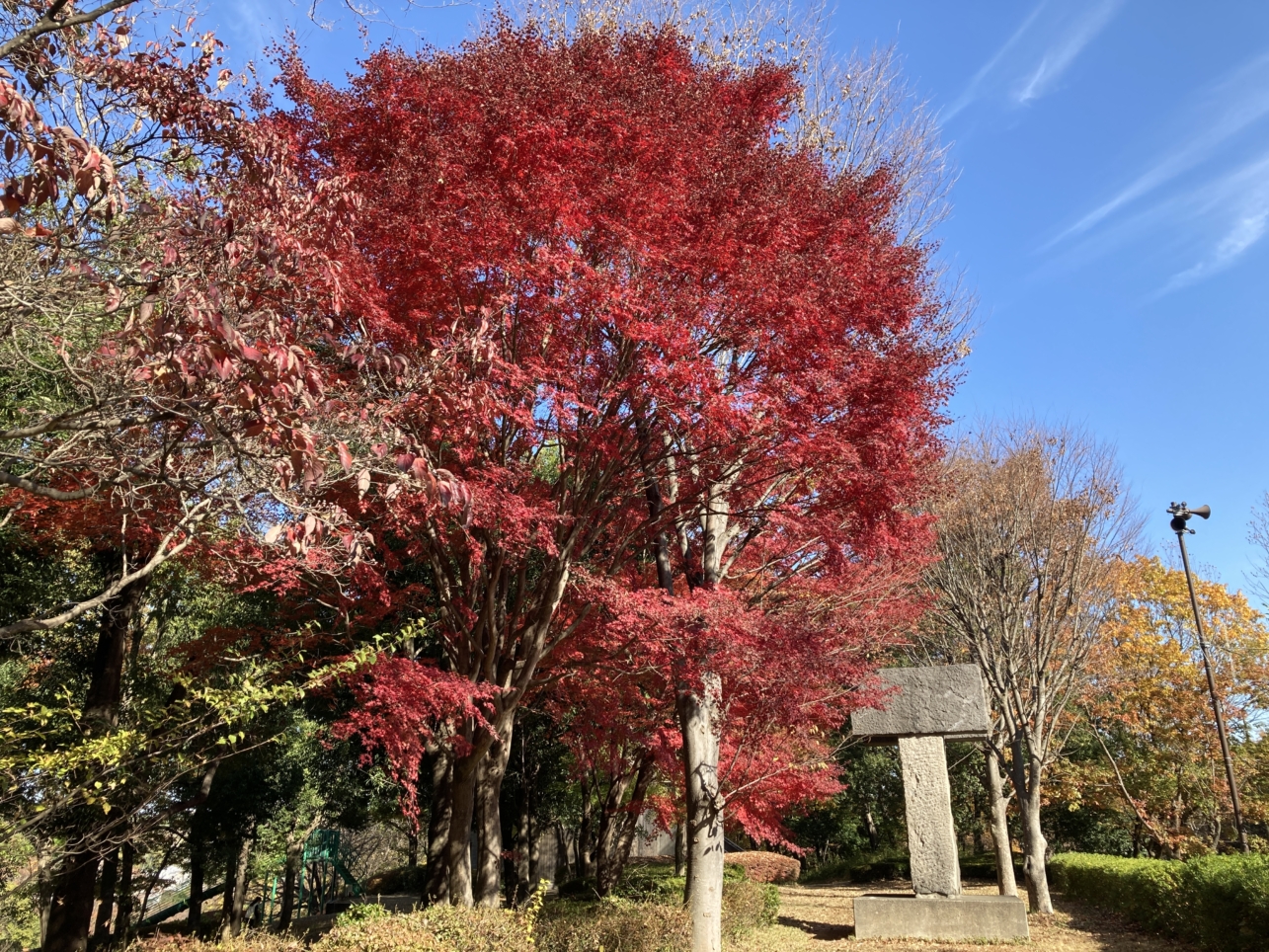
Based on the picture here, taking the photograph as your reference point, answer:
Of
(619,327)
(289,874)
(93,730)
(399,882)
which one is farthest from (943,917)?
(399,882)

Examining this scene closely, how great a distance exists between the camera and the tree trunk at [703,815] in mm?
8617

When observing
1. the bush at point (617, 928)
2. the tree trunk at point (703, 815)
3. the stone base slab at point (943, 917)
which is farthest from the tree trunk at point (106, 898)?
the stone base slab at point (943, 917)

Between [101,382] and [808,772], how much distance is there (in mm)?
12251

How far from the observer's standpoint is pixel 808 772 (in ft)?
45.1

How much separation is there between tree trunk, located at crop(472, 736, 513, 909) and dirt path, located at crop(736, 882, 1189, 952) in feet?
10.1

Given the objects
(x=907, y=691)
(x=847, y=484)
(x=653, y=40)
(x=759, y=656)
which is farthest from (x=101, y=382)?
(x=907, y=691)

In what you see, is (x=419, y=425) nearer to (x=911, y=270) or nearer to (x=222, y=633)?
(x=222, y=633)

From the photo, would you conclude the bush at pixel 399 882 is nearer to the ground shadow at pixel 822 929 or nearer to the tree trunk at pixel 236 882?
the tree trunk at pixel 236 882

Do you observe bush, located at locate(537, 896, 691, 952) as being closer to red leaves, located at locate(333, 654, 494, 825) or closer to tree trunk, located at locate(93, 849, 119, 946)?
red leaves, located at locate(333, 654, 494, 825)

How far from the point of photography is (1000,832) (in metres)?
17.0

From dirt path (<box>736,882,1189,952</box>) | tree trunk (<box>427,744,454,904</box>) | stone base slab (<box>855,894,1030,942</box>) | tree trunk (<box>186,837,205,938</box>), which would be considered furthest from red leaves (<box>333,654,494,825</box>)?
tree trunk (<box>186,837,205,938</box>)

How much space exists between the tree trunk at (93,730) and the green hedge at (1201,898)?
1305 centimetres

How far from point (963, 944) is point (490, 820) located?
6778mm

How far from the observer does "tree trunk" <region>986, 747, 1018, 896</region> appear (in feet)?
54.9
